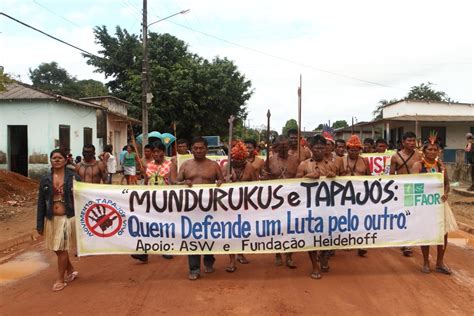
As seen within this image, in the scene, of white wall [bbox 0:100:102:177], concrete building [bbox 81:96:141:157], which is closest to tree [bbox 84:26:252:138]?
concrete building [bbox 81:96:141:157]

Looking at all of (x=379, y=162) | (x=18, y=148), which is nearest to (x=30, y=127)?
(x=18, y=148)

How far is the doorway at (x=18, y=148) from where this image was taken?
Answer: 60.5ft

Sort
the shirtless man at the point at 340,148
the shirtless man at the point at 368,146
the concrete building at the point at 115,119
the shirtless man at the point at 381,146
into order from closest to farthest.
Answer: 1. the shirtless man at the point at 340,148
2. the shirtless man at the point at 381,146
3. the shirtless man at the point at 368,146
4. the concrete building at the point at 115,119

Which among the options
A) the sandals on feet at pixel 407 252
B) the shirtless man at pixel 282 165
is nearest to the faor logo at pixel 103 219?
the shirtless man at pixel 282 165

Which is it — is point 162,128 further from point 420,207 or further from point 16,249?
point 420,207

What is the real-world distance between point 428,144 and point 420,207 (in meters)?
0.90

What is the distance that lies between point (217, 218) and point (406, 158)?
2.97 metres

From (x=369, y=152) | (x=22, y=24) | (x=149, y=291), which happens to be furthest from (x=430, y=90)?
(x=149, y=291)

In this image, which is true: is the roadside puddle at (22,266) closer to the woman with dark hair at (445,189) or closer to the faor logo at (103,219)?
the faor logo at (103,219)

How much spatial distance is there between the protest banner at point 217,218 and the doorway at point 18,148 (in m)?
14.3

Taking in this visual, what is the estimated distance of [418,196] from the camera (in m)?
5.88

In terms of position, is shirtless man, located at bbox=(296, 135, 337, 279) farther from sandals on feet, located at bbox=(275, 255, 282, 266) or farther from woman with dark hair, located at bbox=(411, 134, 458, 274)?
woman with dark hair, located at bbox=(411, 134, 458, 274)

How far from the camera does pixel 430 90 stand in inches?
1992

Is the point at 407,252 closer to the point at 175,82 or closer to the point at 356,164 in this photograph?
the point at 356,164
